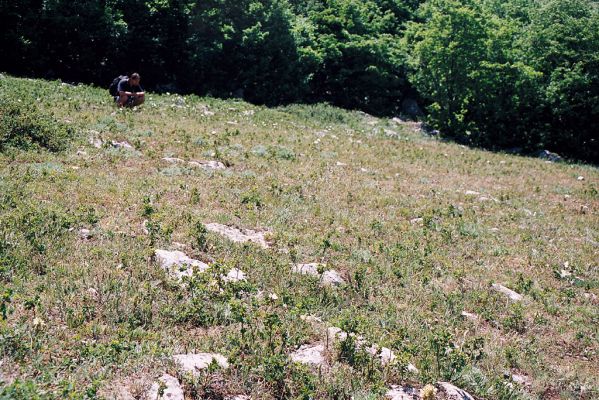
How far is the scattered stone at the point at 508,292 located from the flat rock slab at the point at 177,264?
4878 mm

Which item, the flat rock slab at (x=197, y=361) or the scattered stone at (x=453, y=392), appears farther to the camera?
the scattered stone at (x=453, y=392)

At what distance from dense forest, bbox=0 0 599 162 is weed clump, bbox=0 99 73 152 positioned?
1409 centimetres

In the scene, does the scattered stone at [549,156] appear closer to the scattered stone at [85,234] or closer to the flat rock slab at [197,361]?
the scattered stone at [85,234]

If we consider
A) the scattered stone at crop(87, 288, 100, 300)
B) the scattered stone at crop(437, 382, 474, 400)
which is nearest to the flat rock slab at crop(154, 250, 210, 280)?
the scattered stone at crop(87, 288, 100, 300)

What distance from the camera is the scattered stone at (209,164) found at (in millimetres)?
13297

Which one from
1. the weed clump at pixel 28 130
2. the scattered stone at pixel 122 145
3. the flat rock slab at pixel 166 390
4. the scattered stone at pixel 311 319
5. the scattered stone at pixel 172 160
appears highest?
the weed clump at pixel 28 130

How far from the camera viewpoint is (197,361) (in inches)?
216

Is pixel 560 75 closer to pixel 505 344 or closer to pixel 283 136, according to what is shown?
pixel 283 136

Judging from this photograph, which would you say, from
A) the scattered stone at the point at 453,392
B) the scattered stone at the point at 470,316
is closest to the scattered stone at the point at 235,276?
the scattered stone at the point at 453,392

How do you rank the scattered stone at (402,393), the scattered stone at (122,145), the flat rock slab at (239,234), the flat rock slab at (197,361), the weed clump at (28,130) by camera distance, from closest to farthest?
1. the flat rock slab at (197,361)
2. the scattered stone at (402,393)
3. the flat rock slab at (239,234)
4. the weed clump at (28,130)
5. the scattered stone at (122,145)

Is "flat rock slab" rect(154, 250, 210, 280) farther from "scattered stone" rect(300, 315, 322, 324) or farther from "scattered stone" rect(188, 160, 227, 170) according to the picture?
"scattered stone" rect(188, 160, 227, 170)

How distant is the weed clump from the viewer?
468 inches

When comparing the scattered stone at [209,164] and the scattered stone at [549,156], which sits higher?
the scattered stone at [209,164]

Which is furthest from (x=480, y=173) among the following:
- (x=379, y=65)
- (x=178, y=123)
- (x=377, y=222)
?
(x=379, y=65)
